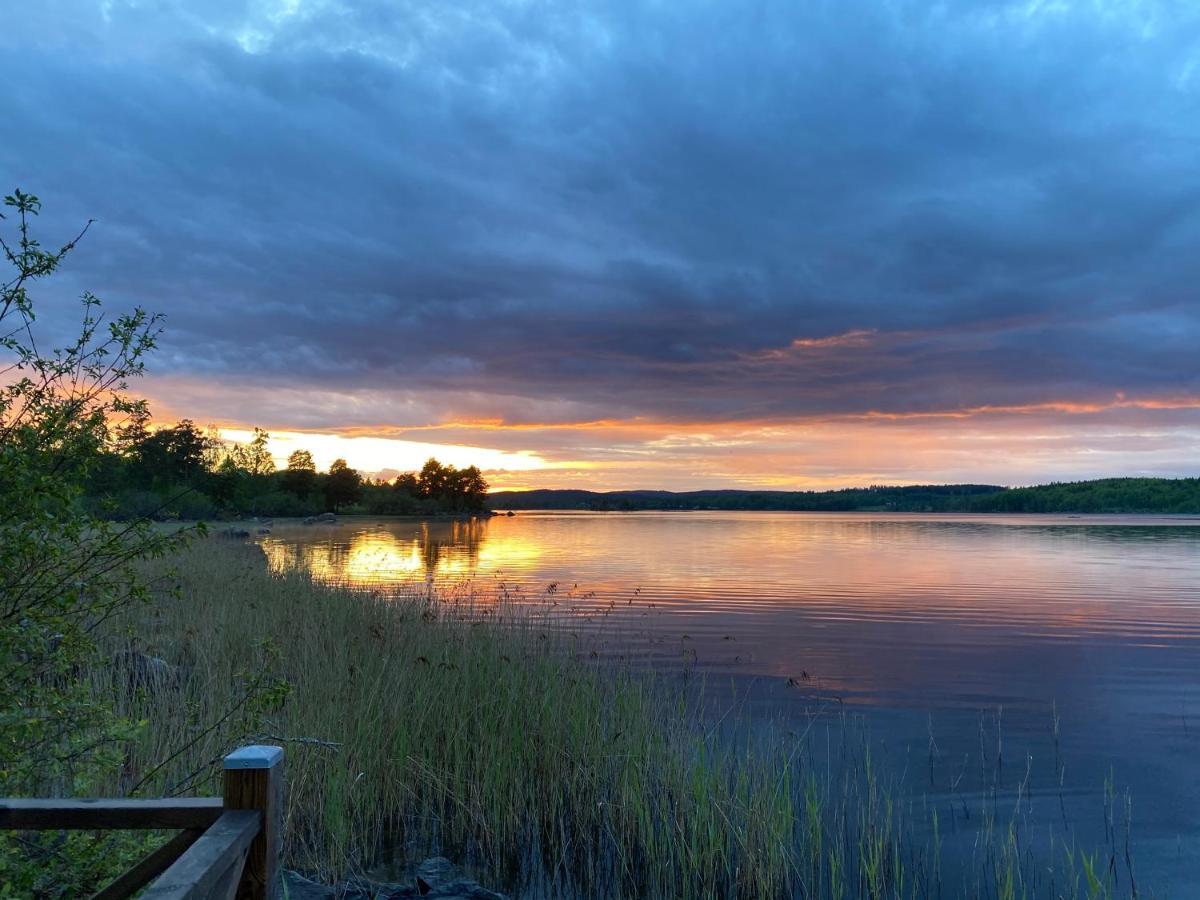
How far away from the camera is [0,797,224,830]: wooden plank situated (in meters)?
3.06

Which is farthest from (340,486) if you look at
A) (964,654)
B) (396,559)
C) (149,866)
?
(149,866)

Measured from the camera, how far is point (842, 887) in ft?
22.0

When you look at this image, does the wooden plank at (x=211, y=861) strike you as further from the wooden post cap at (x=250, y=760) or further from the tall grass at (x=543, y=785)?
the tall grass at (x=543, y=785)

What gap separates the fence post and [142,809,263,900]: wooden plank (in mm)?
43

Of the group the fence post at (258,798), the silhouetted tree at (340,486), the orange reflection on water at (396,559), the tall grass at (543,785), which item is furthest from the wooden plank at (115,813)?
the silhouetted tree at (340,486)

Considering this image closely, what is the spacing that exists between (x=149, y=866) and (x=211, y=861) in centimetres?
104

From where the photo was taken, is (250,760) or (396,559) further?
(396,559)

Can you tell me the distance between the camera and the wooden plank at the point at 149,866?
10.5 ft

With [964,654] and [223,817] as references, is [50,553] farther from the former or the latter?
[964,654]

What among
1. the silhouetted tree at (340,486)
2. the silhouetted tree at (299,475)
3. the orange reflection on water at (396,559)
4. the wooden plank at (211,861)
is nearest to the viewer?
the wooden plank at (211,861)

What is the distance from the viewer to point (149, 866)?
10.9ft

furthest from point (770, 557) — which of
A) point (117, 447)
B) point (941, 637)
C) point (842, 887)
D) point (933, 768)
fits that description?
point (117, 447)

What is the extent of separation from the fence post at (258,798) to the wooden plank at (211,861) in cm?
4

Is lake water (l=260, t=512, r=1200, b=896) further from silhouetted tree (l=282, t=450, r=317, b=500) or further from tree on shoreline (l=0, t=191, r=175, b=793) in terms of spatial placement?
silhouetted tree (l=282, t=450, r=317, b=500)
